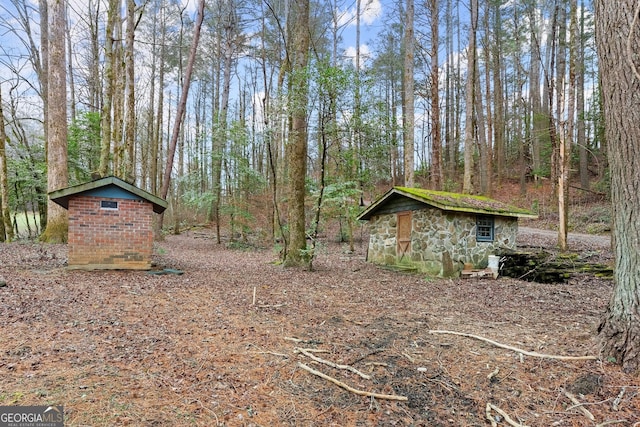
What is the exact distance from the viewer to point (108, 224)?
7.04 metres

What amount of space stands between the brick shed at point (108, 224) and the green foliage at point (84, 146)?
7.29 m

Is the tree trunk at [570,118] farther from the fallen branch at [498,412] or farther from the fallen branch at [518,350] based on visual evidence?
the fallen branch at [498,412]

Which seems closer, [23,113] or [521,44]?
[23,113]

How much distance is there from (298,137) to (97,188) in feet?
15.1

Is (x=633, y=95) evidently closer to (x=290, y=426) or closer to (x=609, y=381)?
(x=609, y=381)

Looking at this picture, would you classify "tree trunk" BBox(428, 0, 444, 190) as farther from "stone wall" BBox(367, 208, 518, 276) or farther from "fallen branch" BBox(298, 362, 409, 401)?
"fallen branch" BBox(298, 362, 409, 401)

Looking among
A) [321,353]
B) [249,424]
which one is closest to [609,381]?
[321,353]

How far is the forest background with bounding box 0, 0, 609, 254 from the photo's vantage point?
336 inches

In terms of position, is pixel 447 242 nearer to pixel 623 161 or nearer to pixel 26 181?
pixel 623 161

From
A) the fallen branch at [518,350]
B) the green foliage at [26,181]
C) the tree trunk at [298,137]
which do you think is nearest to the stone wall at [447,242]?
the tree trunk at [298,137]

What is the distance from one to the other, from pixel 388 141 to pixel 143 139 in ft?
63.5

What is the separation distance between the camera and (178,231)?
18.7 m

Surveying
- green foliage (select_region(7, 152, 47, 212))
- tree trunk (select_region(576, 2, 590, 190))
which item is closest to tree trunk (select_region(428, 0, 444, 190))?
tree trunk (select_region(576, 2, 590, 190))

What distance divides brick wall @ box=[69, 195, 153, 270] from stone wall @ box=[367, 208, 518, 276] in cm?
672
